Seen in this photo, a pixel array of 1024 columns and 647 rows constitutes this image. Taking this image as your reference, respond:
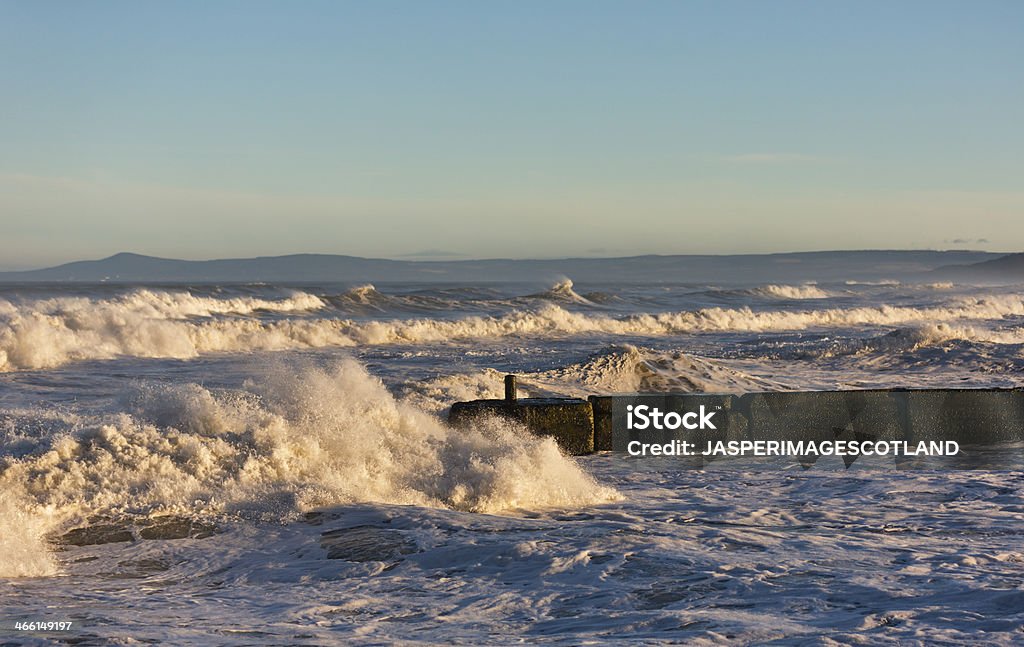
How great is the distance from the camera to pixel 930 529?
6.17 meters

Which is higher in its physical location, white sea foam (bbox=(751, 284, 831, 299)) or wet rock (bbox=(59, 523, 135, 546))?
wet rock (bbox=(59, 523, 135, 546))

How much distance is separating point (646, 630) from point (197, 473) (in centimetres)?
342

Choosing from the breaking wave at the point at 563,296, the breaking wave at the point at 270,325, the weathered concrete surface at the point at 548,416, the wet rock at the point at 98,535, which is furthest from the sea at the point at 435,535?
the breaking wave at the point at 563,296

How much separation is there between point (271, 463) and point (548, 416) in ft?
8.60

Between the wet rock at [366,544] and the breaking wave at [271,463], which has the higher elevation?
the breaking wave at [271,463]

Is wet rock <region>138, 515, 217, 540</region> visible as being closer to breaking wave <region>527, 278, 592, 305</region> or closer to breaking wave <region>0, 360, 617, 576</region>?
breaking wave <region>0, 360, 617, 576</region>

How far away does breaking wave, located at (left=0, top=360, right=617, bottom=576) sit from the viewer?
6.28m

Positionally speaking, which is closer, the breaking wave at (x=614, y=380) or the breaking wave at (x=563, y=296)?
the breaking wave at (x=614, y=380)

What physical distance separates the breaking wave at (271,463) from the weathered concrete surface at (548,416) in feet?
1.46

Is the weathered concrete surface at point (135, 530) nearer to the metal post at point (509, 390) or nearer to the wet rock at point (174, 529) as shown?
the wet rock at point (174, 529)

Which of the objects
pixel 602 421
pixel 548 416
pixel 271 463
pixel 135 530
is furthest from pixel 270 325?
pixel 135 530

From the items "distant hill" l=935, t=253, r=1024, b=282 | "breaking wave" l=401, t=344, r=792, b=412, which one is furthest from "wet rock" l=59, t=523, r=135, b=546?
"distant hill" l=935, t=253, r=1024, b=282

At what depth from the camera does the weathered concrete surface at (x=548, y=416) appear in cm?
848

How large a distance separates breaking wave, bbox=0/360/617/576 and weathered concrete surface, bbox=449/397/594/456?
17.5 inches
